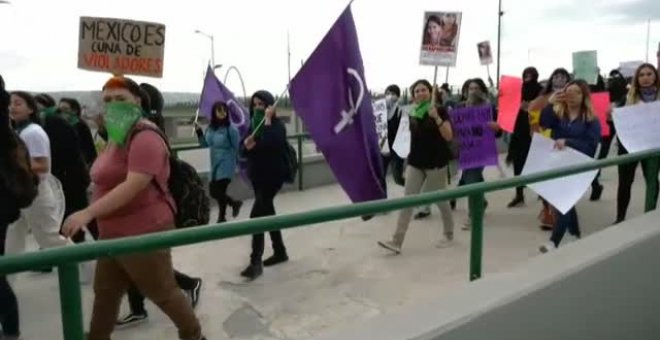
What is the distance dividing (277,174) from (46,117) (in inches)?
75.1

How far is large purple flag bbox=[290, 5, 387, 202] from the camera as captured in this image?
3895mm

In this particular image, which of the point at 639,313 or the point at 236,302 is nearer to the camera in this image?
the point at 639,313

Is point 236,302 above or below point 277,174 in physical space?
below

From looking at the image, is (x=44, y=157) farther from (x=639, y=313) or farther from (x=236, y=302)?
(x=639, y=313)

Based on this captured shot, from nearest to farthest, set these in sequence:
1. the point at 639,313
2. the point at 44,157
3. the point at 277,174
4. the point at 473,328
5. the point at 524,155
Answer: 1. the point at 473,328
2. the point at 639,313
3. the point at 44,157
4. the point at 277,174
5. the point at 524,155

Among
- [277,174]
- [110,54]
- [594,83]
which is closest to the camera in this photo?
[110,54]

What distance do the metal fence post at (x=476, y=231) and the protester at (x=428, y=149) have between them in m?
2.96

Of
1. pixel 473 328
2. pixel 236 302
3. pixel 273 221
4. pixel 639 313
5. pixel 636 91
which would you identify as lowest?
pixel 236 302

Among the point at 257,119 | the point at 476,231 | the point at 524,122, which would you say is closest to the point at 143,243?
the point at 476,231

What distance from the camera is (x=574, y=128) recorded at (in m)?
5.68

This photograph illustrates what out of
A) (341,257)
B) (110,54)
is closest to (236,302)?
(341,257)

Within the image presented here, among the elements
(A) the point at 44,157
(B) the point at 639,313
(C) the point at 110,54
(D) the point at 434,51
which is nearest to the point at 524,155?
(D) the point at 434,51

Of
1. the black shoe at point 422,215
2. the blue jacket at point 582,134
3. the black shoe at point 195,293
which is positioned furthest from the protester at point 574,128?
the black shoe at point 195,293

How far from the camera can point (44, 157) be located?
14.4 ft
